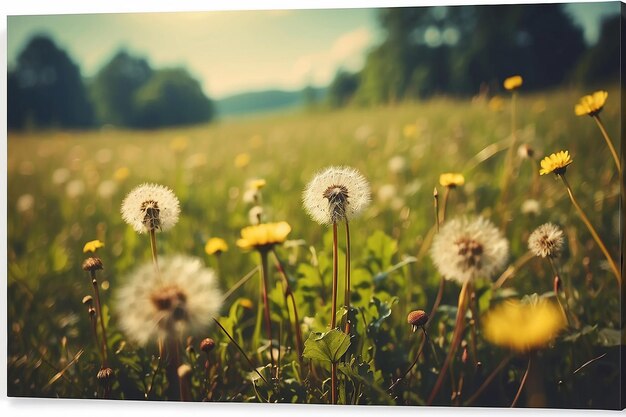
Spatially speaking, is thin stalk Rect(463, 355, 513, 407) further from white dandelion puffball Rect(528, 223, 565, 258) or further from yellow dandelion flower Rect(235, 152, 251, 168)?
yellow dandelion flower Rect(235, 152, 251, 168)

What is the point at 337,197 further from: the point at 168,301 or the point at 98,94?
the point at 98,94

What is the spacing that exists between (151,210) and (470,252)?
679 mm

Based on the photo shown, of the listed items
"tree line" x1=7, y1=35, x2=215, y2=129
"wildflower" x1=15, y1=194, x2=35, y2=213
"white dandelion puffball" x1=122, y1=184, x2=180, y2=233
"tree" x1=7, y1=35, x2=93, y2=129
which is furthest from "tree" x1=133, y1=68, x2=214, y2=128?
"white dandelion puffball" x1=122, y1=184, x2=180, y2=233

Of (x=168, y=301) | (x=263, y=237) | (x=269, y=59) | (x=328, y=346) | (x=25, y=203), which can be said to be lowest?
(x=328, y=346)

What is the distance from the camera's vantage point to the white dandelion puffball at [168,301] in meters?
1.11

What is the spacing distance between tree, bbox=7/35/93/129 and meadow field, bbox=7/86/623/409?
66 mm

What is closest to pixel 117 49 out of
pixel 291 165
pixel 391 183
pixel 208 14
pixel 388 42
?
pixel 208 14

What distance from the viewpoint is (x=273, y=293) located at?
5.45 feet

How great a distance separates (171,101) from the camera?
2117mm

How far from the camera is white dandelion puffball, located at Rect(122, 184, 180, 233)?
1.39 metres

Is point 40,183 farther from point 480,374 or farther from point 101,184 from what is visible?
point 480,374

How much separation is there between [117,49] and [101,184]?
52cm

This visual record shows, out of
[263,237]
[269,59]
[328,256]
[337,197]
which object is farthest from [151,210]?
[269,59]

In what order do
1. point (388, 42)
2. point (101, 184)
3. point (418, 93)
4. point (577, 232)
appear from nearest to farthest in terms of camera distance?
point (577, 232) < point (388, 42) < point (418, 93) < point (101, 184)
